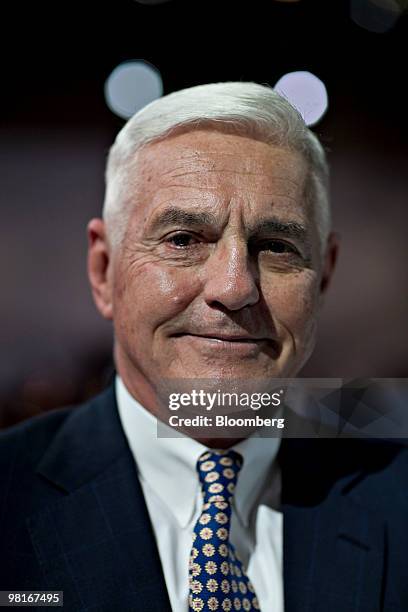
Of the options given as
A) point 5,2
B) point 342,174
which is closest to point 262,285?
point 5,2

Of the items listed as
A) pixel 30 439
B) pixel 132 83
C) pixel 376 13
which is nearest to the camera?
pixel 30 439

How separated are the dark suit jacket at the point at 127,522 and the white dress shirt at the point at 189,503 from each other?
1.1 inches

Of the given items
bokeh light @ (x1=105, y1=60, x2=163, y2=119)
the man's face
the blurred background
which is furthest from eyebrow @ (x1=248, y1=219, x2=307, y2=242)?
the blurred background

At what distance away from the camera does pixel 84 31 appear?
7.28ft

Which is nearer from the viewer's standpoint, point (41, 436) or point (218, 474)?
point (218, 474)

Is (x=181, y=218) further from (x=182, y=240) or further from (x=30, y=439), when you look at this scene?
(x=30, y=439)

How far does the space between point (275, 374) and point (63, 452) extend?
41 cm

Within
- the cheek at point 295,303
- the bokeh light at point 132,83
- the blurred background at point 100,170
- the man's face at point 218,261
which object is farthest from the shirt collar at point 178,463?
the blurred background at point 100,170

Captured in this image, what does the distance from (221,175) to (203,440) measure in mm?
451

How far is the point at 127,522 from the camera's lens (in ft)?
3.28

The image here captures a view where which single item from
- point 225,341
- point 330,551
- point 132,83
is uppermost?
point 132,83

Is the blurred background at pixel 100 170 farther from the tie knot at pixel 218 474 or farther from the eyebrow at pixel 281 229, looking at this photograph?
the tie knot at pixel 218 474

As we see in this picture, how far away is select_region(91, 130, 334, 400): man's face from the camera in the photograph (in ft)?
3.19

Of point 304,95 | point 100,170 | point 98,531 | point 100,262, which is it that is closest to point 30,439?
point 98,531
